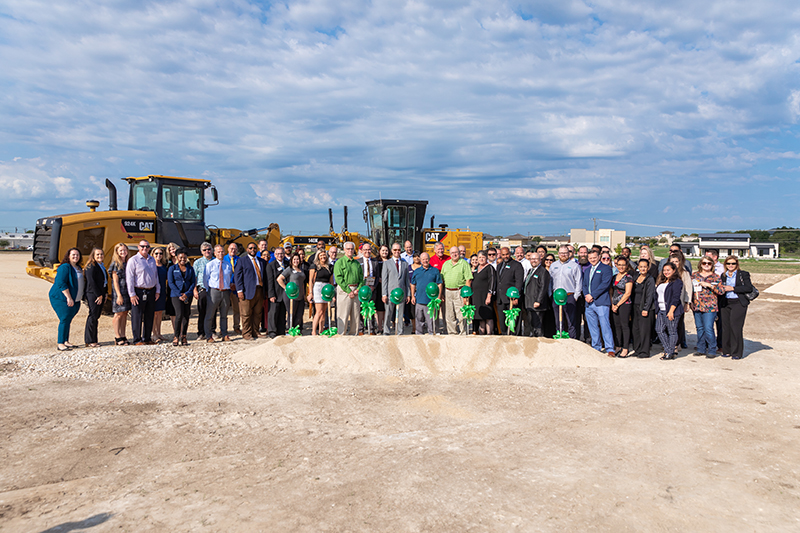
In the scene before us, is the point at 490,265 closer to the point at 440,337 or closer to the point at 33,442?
the point at 440,337

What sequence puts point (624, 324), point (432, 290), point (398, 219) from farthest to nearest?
point (398, 219)
point (432, 290)
point (624, 324)

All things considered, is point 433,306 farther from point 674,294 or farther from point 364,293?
point 674,294

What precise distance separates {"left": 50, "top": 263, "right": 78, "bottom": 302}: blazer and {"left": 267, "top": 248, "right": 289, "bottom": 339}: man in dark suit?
10.5 ft

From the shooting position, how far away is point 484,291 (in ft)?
30.5

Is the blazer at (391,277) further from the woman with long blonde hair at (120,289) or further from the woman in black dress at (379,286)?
the woman with long blonde hair at (120,289)

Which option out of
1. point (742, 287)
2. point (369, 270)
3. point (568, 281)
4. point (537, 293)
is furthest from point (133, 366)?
point (742, 287)

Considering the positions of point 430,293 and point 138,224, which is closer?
point 430,293

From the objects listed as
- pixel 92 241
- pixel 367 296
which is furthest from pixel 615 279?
pixel 92 241

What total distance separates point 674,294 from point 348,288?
5.46 m

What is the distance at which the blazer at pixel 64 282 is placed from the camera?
8.37 m

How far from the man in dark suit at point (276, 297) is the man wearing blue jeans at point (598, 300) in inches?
222

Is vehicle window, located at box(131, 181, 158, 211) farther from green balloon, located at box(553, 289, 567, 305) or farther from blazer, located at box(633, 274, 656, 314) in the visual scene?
blazer, located at box(633, 274, 656, 314)

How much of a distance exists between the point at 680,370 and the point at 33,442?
8204 millimetres

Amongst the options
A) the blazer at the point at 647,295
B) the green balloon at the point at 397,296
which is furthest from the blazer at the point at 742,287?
the green balloon at the point at 397,296
